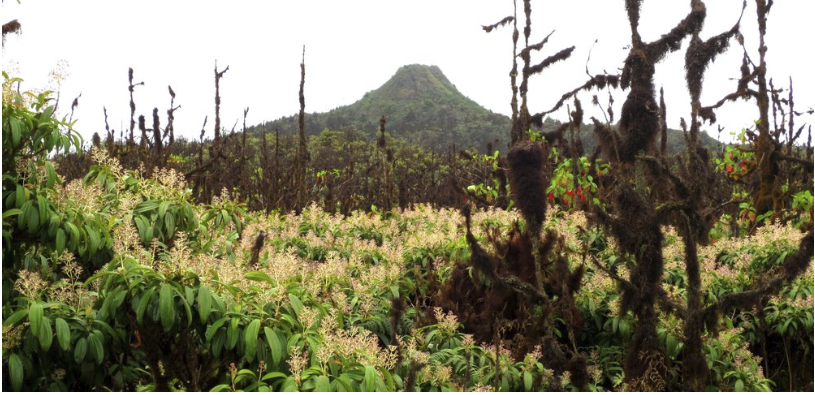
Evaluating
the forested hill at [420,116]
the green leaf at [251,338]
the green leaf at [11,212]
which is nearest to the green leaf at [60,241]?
the green leaf at [11,212]

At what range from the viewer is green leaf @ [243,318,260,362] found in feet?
8.49

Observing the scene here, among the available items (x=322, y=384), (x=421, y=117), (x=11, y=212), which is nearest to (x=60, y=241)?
(x=11, y=212)

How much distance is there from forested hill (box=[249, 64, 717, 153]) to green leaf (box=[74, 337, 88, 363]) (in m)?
36.9

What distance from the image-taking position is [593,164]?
27.8ft

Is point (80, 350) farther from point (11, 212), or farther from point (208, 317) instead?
point (11, 212)

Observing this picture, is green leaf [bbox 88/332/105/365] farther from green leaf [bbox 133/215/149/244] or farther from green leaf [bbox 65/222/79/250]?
green leaf [bbox 133/215/149/244]

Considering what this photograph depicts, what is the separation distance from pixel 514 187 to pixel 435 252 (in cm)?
216

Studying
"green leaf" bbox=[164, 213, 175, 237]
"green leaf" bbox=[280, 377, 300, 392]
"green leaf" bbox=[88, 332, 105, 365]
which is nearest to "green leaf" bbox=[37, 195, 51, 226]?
"green leaf" bbox=[88, 332, 105, 365]

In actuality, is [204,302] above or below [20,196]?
below

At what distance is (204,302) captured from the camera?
255 centimetres

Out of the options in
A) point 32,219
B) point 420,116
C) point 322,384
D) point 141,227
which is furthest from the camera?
point 420,116

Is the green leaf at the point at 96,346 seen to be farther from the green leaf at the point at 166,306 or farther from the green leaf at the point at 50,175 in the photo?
the green leaf at the point at 50,175

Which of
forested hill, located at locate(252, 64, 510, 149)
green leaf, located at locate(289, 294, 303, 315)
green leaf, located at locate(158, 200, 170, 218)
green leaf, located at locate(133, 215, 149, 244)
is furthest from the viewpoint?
forested hill, located at locate(252, 64, 510, 149)

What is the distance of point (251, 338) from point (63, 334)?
2.65 feet
